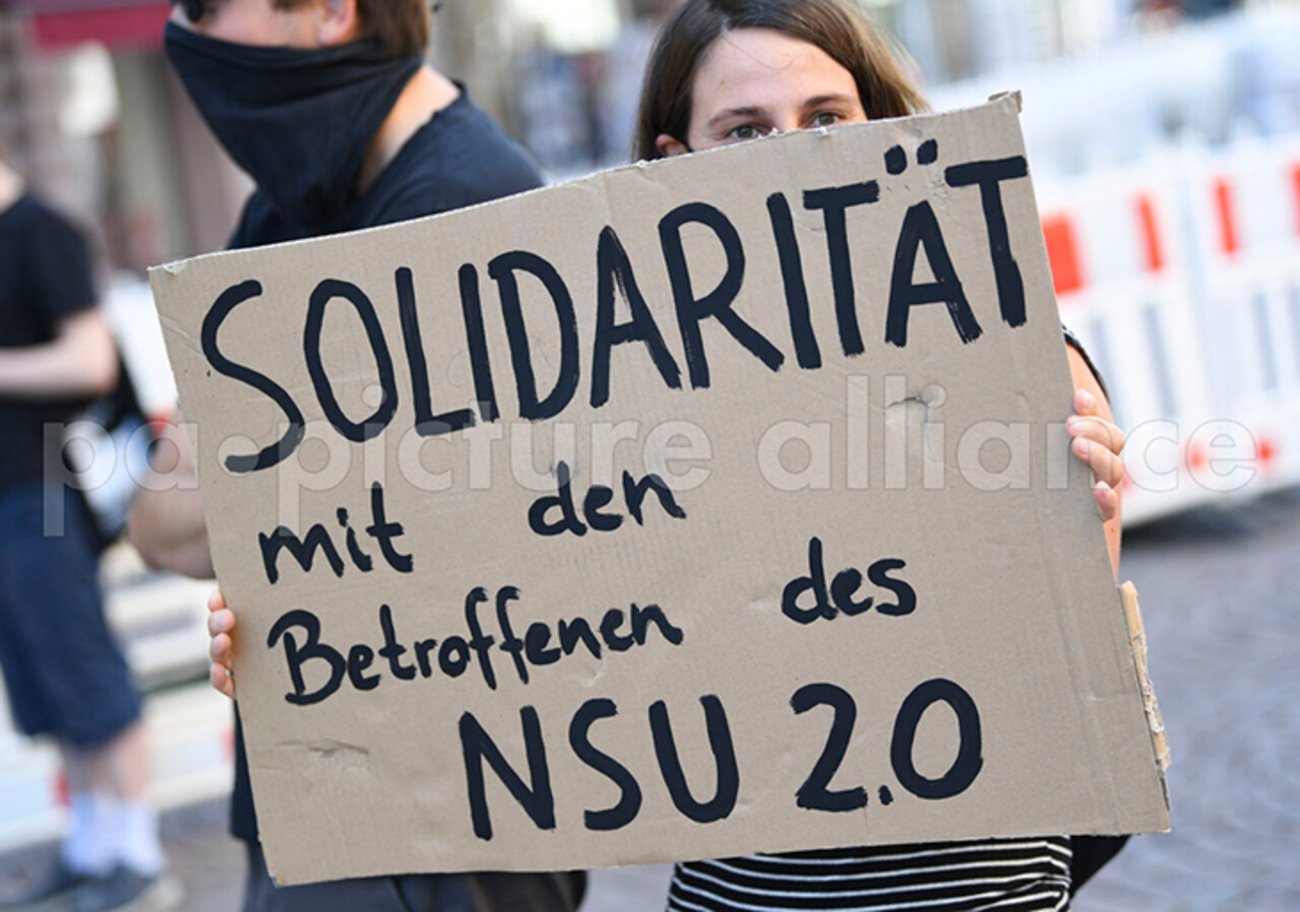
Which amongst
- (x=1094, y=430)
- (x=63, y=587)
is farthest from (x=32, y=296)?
(x=1094, y=430)

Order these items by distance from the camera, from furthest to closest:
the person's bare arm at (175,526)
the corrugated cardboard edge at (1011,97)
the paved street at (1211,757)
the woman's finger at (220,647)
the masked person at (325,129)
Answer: the paved street at (1211,757) → the person's bare arm at (175,526) → the masked person at (325,129) → the woman's finger at (220,647) → the corrugated cardboard edge at (1011,97)

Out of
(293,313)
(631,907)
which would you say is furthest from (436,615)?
(631,907)

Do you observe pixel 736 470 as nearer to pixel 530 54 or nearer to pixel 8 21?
pixel 8 21

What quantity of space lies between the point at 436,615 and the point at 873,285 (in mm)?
607

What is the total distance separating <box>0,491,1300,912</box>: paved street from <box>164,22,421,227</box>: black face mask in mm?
2227

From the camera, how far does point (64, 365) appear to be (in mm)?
Result: 3697

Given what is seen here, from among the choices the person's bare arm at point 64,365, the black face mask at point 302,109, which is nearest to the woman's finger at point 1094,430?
the black face mask at point 302,109

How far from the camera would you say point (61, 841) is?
4.40 metres

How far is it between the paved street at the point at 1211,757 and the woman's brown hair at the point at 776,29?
7.10 feet

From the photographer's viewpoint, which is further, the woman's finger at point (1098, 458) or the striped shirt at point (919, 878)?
the striped shirt at point (919, 878)

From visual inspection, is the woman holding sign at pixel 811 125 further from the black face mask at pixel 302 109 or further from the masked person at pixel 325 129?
the black face mask at pixel 302 109

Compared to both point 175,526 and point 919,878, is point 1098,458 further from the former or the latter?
point 175,526

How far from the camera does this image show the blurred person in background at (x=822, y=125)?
167 cm

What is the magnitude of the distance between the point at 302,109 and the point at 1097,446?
107 cm
